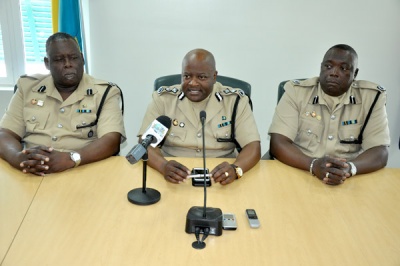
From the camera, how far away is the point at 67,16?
8.86 ft

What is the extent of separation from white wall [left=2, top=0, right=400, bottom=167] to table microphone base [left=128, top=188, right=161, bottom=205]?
165 centimetres

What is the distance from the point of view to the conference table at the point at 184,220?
112 cm

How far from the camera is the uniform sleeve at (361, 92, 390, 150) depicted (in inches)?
78.8

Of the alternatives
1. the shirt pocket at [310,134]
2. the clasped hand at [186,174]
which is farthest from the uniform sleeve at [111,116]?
the shirt pocket at [310,134]

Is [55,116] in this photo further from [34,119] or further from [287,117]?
[287,117]

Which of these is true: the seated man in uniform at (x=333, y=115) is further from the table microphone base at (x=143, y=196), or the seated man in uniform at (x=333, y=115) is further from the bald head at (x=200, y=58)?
the table microphone base at (x=143, y=196)

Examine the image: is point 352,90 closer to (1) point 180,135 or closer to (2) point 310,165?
(2) point 310,165

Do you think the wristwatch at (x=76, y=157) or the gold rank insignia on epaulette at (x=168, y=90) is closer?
the wristwatch at (x=76, y=157)

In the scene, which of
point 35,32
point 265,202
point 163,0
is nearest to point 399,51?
point 163,0

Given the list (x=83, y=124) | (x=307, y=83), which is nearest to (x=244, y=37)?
(x=307, y=83)

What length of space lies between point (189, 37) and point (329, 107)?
4.29ft

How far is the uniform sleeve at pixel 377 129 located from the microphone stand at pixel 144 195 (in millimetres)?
1268

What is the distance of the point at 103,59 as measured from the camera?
2922mm

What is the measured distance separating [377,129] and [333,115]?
25cm
